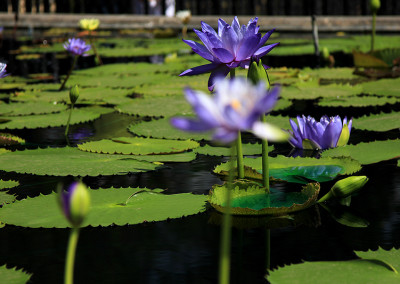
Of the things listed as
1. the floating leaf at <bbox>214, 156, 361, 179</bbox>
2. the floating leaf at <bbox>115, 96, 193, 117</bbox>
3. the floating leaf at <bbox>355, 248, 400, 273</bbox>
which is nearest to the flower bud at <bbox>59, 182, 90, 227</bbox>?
the floating leaf at <bbox>355, 248, 400, 273</bbox>

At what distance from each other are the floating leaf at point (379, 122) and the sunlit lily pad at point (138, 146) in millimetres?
603

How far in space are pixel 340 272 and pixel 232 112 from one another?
45 centimetres

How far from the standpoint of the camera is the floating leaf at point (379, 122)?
201 cm

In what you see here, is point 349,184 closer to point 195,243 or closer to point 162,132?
point 195,243

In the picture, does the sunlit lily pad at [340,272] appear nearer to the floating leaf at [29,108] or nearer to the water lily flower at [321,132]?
the water lily flower at [321,132]

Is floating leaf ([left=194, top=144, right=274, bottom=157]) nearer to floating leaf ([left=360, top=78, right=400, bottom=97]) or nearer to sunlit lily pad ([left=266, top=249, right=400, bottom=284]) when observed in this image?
sunlit lily pad ([left=266, top=249, right=400, bottom=284])

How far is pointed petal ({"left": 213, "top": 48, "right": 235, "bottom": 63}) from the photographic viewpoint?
1.18m

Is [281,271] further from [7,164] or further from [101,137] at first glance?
[101,137]

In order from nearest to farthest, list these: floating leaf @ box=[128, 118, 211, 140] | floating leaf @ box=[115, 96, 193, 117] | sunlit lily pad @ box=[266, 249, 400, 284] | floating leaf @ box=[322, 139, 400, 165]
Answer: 1. sunlit lily pad @ box=[266, 249, 400, 284]
2. floating leaf @ box=[322, 139, 400, 165]
3. floating leaf @ box=[128, 118, 211, 140]
4. floating leaf @ box=[115, 96, 193, 117]

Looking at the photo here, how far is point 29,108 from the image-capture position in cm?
256

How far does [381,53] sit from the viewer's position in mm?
3678

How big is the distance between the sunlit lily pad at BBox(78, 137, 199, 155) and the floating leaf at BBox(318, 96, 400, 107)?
91cm

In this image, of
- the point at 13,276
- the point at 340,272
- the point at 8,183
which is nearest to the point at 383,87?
the point at 8,183

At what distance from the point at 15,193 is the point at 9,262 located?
419 mm
